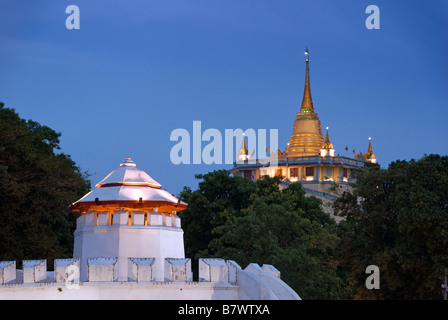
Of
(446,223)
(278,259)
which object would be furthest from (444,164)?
(278,259)

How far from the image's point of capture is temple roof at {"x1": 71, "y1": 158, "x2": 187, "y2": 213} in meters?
26.3

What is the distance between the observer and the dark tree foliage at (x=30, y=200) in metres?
38.4

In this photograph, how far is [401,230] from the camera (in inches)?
1507

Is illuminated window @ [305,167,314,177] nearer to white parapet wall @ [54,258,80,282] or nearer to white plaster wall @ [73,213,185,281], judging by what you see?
white plaster wall @ [73,213,185,281]

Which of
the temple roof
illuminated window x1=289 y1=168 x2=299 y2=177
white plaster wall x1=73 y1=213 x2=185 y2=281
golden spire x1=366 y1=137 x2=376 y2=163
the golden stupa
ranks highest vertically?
the golden stupa

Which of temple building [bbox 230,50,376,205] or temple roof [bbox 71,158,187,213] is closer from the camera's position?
temple roof [bbox 71,158,187,213]

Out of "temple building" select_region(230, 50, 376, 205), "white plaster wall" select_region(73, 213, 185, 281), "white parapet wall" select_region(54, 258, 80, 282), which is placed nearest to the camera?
"white parapet wall" select_region(54, 258, 80, 282)

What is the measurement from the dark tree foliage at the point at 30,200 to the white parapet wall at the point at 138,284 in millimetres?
15744

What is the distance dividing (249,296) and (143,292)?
2506mm

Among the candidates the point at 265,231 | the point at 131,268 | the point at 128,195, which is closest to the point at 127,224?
the point at 128,195

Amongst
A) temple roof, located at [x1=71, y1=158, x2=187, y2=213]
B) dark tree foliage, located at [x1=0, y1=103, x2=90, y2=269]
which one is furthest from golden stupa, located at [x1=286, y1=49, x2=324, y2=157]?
temple roof, located at [x1=71, y1=158, x2=187, y2=213]

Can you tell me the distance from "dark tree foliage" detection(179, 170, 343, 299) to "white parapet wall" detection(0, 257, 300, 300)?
60.8ft

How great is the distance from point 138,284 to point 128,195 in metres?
4.95

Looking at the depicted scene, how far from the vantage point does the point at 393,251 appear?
126 ft
